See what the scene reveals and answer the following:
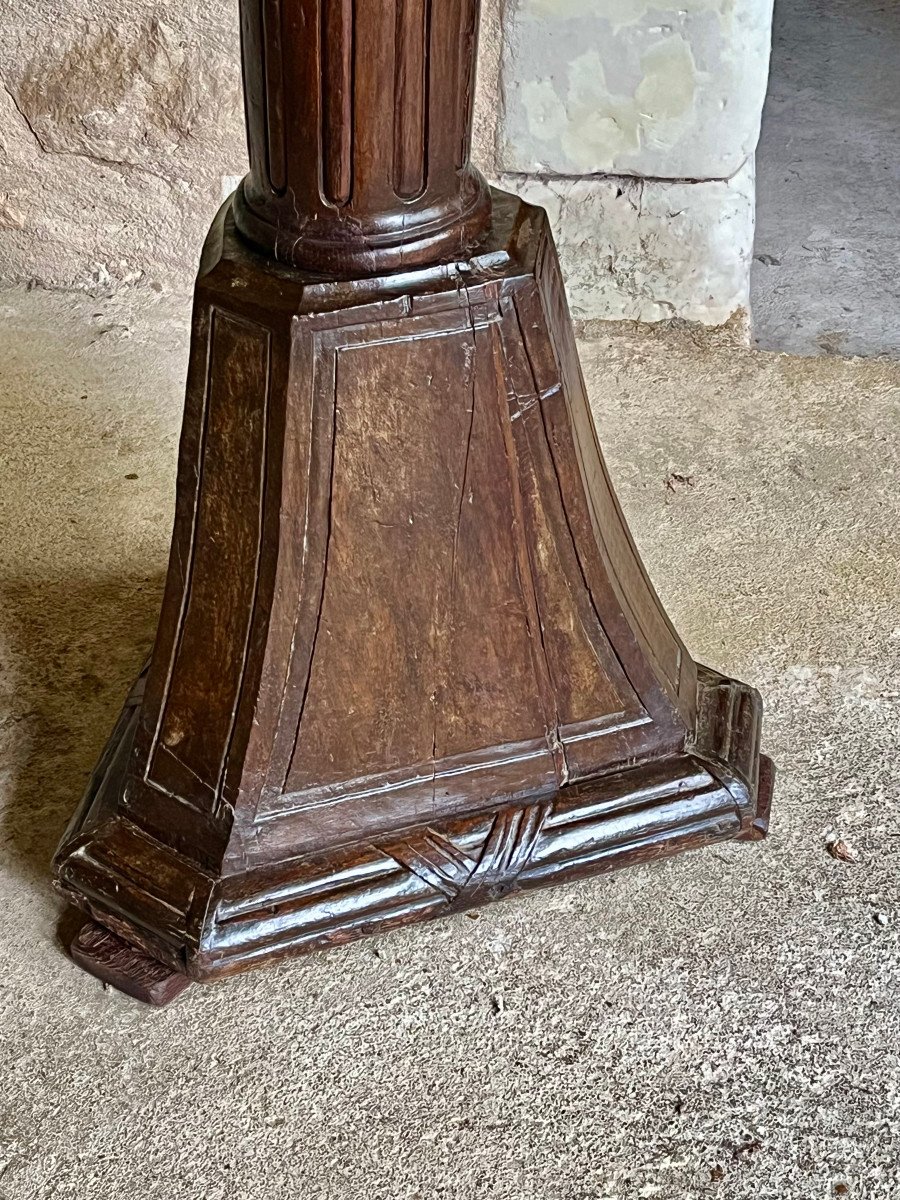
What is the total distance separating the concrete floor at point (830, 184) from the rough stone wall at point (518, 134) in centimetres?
26

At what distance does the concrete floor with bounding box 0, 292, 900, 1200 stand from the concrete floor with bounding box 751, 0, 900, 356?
828 mm

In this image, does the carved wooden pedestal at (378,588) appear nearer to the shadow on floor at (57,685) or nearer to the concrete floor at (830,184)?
the shadow on floor at (57,685)

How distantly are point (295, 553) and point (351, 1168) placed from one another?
57cm

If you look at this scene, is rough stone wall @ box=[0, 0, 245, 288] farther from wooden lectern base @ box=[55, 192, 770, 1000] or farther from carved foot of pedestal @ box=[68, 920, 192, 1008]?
carved foot of pedestal @ box=[68, 920, 192, 1008]

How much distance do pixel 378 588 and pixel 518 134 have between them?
1.41m

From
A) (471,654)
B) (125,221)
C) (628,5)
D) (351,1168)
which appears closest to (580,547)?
(471,654)

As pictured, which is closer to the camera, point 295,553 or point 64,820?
point 295,553

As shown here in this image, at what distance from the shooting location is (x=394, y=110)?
3.96 feet

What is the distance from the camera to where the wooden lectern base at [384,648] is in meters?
1.29

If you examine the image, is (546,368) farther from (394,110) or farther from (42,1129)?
(42,1129)

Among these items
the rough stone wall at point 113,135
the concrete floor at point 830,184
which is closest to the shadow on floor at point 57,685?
the rough stone wall at point 113,135

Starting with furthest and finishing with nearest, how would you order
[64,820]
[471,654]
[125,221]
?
[125,221] < [64,820] < [471,654]

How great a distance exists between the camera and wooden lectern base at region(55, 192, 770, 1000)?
4.25 ft

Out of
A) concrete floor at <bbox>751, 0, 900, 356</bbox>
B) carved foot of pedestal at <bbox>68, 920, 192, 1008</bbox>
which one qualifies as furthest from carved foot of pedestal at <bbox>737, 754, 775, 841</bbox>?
concrete floor at <bbox>751, 0, 900, 356</bbox>
